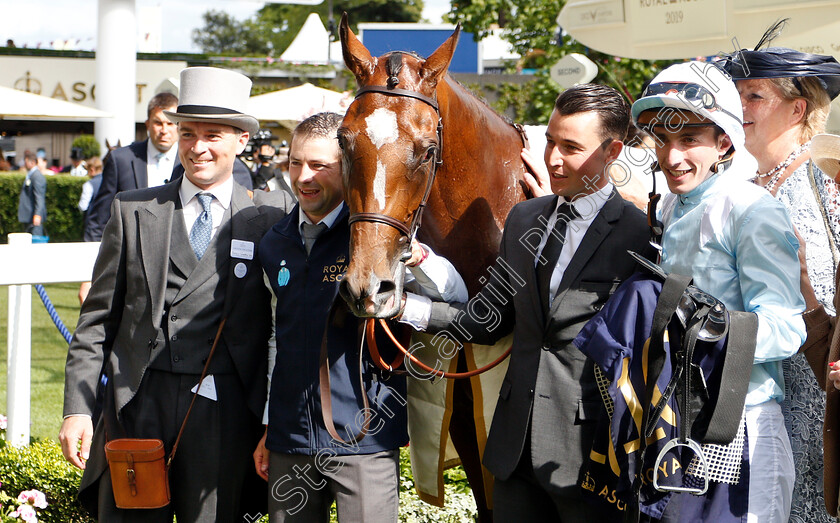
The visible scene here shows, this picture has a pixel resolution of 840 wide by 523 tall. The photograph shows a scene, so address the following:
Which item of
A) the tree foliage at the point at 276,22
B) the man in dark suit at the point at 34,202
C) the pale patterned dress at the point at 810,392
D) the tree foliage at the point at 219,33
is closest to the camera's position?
the pale patterned dress at the point at 810,392

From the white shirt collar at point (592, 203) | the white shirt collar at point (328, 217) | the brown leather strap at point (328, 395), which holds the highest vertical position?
the white shirt collar at point (592, 203)

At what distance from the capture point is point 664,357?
2.13 meters

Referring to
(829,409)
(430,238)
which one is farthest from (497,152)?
(829,409)

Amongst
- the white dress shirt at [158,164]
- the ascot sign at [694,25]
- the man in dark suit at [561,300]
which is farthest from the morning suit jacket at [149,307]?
the white dress shirt at [158,164]

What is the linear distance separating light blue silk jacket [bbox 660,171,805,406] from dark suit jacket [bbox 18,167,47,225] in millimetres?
15229

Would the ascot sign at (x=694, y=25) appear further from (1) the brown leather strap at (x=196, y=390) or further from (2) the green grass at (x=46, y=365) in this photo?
(2) the green grass at (x=46, y=365)

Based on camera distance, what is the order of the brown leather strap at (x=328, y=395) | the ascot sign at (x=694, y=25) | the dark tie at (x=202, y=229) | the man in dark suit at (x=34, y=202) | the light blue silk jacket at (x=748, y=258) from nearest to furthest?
the light blue silk jacket at (x=748, y=258)
the brown leather strap at (x=328, y=395)
the dark tie at (x=202, y=229)
the ascot sign at (x=694, y=25)
the man in dark suit at (x=34, y=202)

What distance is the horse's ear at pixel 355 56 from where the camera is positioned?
2.65 metres

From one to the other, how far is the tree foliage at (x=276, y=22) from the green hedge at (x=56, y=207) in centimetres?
1573

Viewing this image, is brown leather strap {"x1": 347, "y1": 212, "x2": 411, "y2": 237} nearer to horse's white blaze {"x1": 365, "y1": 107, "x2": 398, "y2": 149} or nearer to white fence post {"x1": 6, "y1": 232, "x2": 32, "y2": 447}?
horse's white blaze {"x1": 365, "y1": 107, "x2": 398, "y2": 149}

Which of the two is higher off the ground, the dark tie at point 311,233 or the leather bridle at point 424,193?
the leather bridle at point 424,193

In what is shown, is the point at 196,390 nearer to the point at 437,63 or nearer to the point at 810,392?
the point at 437,63

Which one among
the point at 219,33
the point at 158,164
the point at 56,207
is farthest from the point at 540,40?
the point at 219,33

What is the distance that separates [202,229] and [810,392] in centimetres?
212
